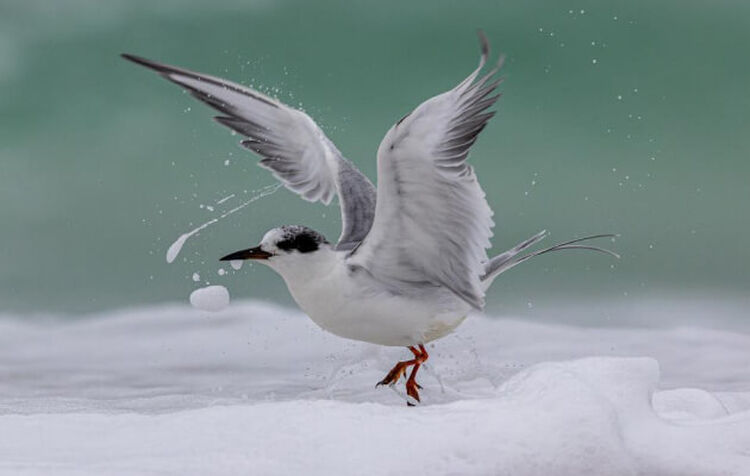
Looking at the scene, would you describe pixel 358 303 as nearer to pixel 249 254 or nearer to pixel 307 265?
pixel 307 265

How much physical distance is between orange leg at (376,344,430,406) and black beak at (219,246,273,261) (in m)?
1.06

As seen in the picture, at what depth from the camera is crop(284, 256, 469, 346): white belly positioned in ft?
18.9

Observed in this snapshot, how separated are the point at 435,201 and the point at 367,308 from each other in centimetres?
71

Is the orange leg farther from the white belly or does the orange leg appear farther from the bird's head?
the bird's head

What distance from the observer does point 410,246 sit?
19.1 ft

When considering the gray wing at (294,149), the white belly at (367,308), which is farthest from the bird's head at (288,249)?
the gray wing at (294,149)

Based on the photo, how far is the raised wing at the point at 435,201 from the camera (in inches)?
207

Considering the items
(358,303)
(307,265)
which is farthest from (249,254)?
(358,303)

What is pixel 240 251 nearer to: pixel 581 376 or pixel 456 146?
pixel 456 146

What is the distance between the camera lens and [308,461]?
15.4ft

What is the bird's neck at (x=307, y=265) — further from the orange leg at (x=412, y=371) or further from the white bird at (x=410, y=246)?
the orange leg at (x=412, y=371)

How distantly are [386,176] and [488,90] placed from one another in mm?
680

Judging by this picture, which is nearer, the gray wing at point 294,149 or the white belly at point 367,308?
the white belly at point 367,308

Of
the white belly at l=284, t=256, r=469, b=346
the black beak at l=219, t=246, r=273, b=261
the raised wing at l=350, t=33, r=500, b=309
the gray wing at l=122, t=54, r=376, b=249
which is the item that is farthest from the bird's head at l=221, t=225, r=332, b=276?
the gray wing at l=122, t=54, r=376, b=249
